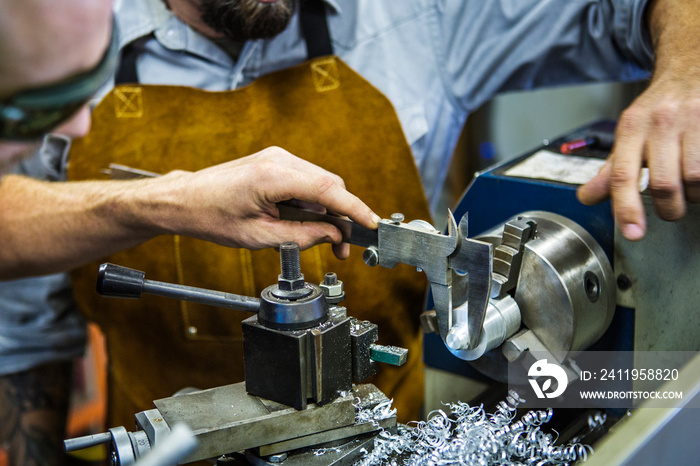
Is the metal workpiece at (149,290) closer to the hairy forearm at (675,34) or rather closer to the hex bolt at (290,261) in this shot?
the hex bolt at (290,261)

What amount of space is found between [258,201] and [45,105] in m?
0.53

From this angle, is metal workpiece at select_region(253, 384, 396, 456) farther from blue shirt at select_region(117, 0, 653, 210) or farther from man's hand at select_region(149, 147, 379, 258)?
blue shirt at select_region(117, 0, 653, 210)

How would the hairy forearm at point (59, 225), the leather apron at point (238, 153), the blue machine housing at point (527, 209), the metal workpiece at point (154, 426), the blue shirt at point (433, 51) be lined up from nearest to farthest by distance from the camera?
the metal workpiece at point (154, 426)
the blue machine housing at point (527, 209)
the hairy forearm at point (59, 225)
the leather apron at point (238, 153)
the blue shirt at point (433, 51)

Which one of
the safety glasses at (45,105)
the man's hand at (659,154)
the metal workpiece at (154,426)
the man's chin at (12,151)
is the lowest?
the metal workpiece at (154,426)

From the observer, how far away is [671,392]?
2.06 ft

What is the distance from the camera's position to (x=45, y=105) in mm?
399

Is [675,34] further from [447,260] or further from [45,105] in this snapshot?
[45,105]

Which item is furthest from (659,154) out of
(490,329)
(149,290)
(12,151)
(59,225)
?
(59,225)

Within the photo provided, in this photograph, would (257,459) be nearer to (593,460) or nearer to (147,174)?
(593,460)

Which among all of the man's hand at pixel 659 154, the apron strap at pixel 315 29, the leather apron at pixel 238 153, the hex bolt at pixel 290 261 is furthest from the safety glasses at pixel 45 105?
the apron strap at pixel 315 29

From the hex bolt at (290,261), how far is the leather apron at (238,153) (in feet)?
1.66

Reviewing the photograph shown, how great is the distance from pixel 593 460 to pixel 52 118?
49 cm

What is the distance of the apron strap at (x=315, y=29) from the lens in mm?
1358

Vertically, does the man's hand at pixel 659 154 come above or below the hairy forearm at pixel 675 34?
below
